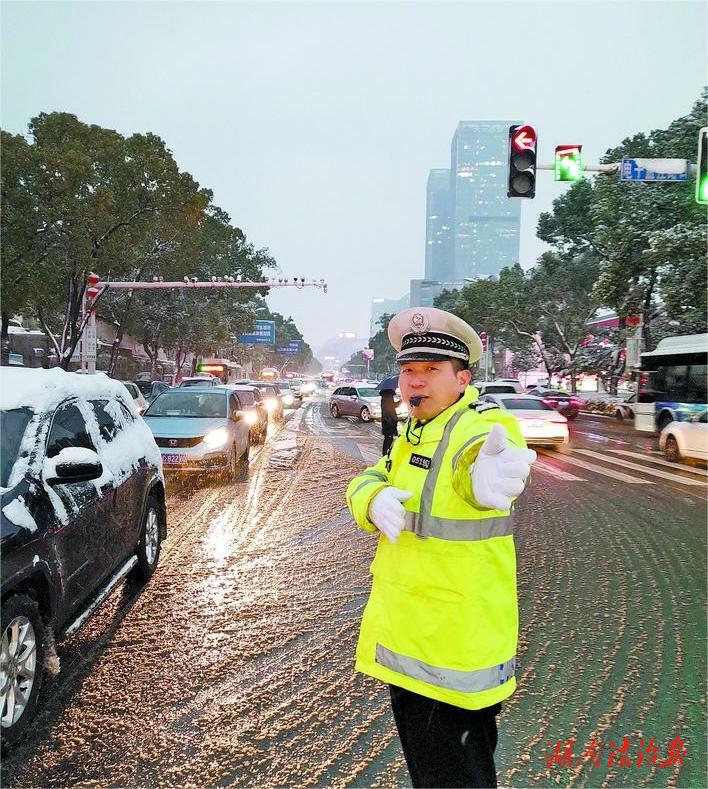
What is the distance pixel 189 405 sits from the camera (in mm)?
10922

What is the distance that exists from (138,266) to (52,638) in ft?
110

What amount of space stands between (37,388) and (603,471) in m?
11.3

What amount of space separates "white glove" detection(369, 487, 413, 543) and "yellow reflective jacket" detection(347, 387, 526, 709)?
0.08 metres

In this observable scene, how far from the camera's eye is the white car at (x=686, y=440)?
43.4 feet

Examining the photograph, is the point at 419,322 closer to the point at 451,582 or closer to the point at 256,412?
the point at 451,582

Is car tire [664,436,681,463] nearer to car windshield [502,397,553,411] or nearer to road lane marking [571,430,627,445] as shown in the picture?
car windshield [502,397,553,411]

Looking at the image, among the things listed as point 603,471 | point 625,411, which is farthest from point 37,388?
point 625,411

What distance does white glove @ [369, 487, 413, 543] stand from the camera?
1.79 meters

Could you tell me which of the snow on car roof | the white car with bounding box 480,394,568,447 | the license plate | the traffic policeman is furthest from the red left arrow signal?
the traffic policeman

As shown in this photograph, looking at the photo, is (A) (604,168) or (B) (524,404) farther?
(B) (524,404)

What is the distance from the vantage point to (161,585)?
5.06 meters

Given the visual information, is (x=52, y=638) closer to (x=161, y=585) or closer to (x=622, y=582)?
(x=161, y=585)

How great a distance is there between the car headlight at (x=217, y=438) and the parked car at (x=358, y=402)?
14329 mm

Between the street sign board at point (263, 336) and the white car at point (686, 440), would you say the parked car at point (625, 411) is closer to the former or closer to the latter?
the white car at point (686, 440)
